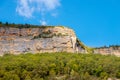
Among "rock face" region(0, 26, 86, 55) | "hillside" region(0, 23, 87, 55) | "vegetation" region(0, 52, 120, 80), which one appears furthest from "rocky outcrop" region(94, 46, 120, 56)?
"vegetation" region(0, 52, 120, 80)

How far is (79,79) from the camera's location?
7181 cm

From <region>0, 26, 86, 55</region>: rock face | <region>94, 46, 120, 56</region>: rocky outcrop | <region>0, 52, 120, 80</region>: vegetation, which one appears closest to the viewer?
<region>0, 52, 120, 80</region>: vegetation

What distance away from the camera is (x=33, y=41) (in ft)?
279

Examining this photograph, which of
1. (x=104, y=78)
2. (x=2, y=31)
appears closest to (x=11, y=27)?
(x=2, y=31)

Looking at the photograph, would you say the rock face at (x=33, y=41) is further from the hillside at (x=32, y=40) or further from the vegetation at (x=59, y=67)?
the vegetation at (x=59, y=67)

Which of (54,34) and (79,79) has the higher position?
(54,34)

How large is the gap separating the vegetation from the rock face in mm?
3717

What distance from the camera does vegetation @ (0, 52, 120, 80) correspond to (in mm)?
73000

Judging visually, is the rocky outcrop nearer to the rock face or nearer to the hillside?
the hillside

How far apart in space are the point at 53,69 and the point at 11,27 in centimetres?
1283

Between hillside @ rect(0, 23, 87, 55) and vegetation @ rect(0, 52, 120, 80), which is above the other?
hillside @ rect(0, 23, 87, 55)

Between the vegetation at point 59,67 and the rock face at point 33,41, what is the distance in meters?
3.72

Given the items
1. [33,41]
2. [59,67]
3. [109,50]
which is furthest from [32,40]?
[109,50]

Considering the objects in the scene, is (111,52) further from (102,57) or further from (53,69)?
(53,69)
